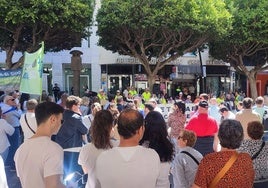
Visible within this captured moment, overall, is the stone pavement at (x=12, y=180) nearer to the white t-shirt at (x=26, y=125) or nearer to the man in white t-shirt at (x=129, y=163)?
the white t-shirt at (x=26, y=125)

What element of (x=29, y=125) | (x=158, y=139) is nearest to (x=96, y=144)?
(x=158, y=139)

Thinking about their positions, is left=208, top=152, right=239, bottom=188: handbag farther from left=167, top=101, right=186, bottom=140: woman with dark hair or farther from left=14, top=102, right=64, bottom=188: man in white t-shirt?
left=167, top=101, right=186, bottom=140: woman with dark hair

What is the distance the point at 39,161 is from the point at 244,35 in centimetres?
2543

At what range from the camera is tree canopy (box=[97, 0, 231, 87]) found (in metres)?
24.0

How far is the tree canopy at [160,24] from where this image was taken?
23984 mm

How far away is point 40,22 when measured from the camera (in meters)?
21.8

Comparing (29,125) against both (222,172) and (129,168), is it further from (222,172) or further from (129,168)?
(222,172)

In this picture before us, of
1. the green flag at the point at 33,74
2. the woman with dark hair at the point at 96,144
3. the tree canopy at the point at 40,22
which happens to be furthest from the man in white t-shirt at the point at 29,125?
the tree canopy at the point at 40,22

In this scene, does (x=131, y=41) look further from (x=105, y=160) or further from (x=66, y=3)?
(x=105, y=160)

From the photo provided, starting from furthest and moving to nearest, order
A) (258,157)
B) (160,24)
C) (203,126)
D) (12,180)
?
(160,24) → (12,180) → (203,126) → (258,157)

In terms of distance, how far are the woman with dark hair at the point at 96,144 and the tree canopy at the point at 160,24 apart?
19.4 metres

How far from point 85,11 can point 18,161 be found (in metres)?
19.5

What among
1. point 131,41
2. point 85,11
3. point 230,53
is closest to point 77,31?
→ point 85,11

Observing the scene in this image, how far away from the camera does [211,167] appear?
346cm
